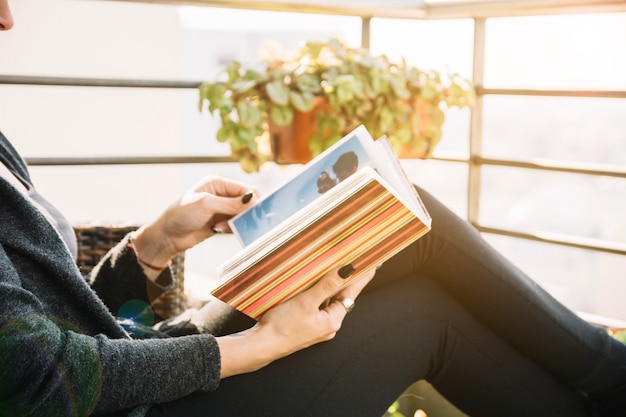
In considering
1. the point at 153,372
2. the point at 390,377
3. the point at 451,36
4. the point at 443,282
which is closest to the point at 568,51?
the point at 451,36

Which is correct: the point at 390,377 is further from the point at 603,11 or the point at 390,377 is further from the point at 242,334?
the point at 603,11

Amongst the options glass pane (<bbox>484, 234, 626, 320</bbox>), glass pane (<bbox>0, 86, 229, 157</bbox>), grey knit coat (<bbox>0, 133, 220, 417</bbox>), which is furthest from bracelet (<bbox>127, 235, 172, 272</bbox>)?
glass pane (<bbox>484, 234, 626, 320</bbox>)

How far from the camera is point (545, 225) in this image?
3271 mm

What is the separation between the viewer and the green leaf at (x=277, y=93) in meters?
2.14

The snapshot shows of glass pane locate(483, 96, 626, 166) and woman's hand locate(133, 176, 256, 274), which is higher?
woman's hand locate(133, 176, 256, 274)

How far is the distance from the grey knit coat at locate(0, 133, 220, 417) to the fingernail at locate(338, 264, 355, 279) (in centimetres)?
21

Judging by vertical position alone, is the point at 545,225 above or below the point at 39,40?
below

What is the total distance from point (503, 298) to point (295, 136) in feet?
3.64

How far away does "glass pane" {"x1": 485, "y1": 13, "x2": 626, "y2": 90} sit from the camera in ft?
8.19

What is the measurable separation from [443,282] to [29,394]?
68 centimetres

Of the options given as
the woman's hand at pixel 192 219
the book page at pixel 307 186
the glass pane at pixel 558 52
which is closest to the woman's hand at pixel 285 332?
the book page at pixel 307 186

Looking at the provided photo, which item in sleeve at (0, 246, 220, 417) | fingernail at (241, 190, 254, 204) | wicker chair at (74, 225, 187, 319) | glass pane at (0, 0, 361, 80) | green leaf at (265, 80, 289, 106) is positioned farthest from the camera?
glass pane at (0, 0, 361, 80)

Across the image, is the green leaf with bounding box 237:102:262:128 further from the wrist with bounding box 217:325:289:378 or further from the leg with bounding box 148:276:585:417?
the wrist with bounding box 217:325:289:378

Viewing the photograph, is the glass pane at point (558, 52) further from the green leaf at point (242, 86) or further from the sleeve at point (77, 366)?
the sleeve at point (77, 366)
